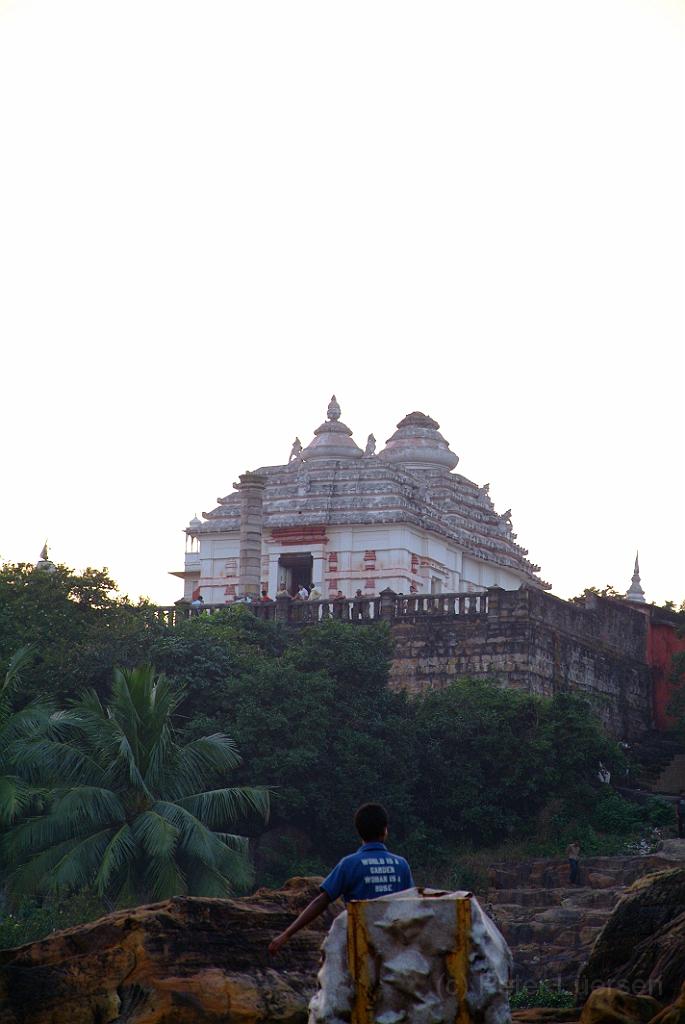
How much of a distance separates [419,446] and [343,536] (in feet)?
25.1

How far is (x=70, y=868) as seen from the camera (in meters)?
26.6

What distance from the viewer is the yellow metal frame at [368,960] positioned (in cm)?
939

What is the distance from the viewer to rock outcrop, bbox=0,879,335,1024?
46.5ft

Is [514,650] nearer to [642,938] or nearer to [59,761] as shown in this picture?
[59,761]

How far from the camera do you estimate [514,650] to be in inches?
1454

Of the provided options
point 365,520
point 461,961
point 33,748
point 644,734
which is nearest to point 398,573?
point 365,520

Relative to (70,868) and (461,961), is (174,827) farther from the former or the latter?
(461,961)

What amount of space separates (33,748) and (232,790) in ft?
10.2

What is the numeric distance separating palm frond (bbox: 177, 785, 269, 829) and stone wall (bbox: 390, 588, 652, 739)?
8.61 meters

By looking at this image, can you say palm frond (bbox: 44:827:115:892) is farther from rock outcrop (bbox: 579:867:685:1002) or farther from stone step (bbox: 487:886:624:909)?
rock outcrop (bbox: 579:867:685:1002)

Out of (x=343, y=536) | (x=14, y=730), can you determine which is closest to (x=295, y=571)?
(x=343, y=536)

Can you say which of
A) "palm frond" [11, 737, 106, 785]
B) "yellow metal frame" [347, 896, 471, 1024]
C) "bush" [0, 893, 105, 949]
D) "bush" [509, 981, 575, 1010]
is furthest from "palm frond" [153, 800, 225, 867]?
"yellow metal frame" [347, 896, 471, 1024]

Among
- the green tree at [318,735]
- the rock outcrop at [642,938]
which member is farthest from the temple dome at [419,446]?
the rock outcrop at [642,938]

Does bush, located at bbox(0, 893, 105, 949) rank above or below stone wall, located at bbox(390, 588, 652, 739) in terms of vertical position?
below
